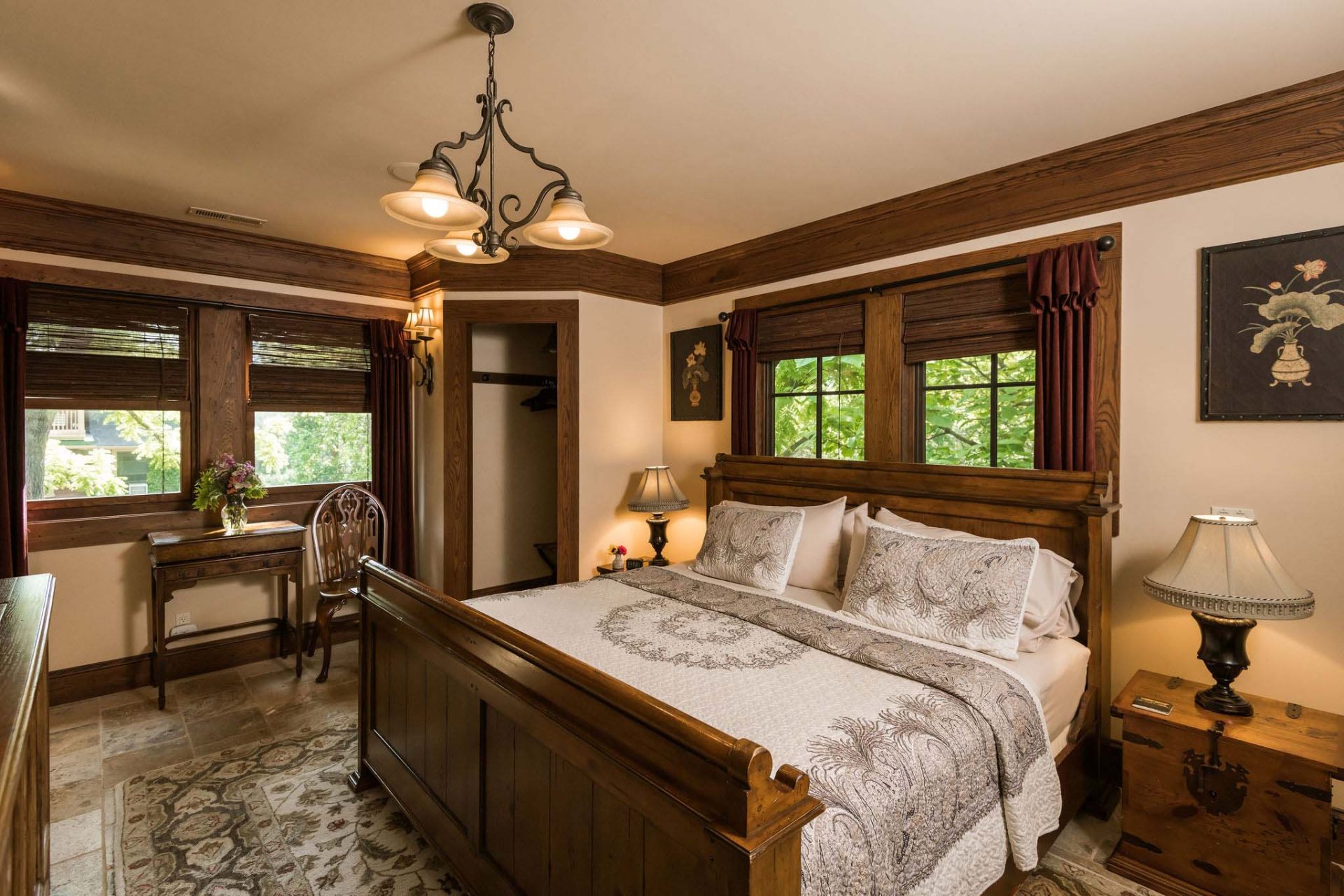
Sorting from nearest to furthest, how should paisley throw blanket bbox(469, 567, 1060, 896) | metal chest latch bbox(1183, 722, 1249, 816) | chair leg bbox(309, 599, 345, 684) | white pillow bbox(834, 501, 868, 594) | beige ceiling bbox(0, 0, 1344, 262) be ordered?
paisley throw blanket bbox(469, 567, 1060, 896)
beige ceiling bbox(0, 0, 1344, 262)
metal chest latch bbox(1183, 722, 1249, 816)
white pillow bbox(834, 501, 868, 594)
chair leg bbox(309, 599, 345, 684)

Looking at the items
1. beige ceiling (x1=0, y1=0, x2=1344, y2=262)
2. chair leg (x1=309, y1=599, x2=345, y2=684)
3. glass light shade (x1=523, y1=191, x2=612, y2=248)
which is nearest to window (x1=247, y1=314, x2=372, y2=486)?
chair leg (x1=309, y1=599, x2=345, y2=684)

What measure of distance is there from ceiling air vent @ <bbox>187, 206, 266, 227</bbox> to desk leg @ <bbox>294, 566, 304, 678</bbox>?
1967 millimetres

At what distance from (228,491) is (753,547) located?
307 cm

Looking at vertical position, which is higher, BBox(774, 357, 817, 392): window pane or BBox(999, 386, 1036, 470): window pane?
BBox(774, 357, 817, 392): window pane

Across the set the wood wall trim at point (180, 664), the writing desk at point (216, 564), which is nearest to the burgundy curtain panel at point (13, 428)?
the writing desk at point (216, 564)

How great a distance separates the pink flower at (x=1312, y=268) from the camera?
2.23m

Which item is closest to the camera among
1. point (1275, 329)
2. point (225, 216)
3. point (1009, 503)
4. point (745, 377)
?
point (1275, 329)

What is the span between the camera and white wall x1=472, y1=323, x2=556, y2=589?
204 inches

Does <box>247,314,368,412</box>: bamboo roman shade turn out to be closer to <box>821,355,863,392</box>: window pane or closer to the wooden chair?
the wooden chair

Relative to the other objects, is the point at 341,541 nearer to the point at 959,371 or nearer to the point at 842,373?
the point at 842,373

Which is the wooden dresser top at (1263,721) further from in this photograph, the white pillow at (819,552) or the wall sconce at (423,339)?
the wall sconce at (423,339)

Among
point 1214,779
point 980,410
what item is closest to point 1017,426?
point 980,410

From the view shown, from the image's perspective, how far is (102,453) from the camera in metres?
3.67

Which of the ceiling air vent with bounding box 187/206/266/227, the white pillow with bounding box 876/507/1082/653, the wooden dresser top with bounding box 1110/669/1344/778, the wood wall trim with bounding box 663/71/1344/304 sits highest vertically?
the ceiling air vent with bounding box 187/206/266/227
